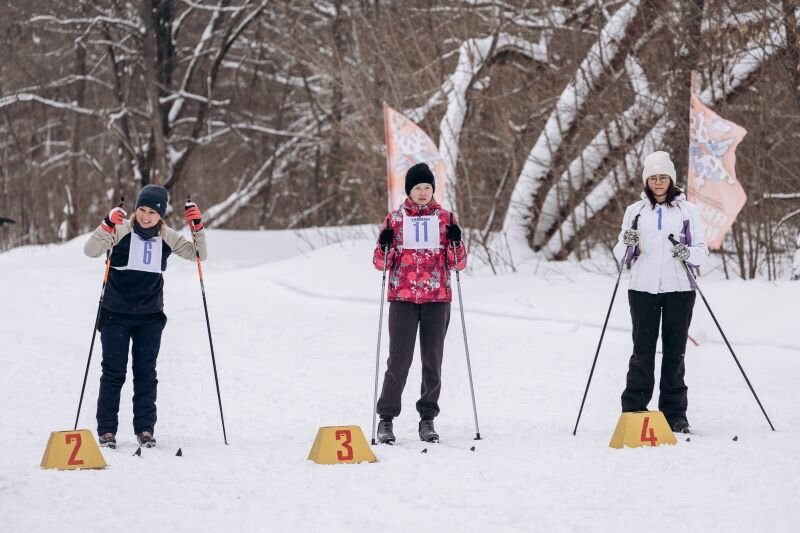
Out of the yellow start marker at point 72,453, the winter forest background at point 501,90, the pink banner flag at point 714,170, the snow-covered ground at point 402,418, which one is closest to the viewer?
the snow-covered ground at point 402,418

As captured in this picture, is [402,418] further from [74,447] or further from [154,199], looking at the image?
[74,447]

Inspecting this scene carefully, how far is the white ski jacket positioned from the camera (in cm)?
644

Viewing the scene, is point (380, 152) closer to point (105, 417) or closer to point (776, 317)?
point (776, 317)

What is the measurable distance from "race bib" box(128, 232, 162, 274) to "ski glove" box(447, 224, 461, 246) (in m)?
1.62

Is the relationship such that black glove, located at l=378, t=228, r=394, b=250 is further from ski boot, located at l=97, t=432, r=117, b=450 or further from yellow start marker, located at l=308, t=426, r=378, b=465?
ski boot, located at l=97, t=432, r=117, b=450

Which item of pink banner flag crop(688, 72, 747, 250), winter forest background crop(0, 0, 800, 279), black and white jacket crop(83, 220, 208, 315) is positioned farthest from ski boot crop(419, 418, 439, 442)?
winter forest background crop(0, 0, 800, 279)

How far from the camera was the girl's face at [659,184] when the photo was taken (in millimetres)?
6504

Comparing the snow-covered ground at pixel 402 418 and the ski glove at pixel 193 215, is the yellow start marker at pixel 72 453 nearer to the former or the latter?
the snow-covered ground at pixel 402 418

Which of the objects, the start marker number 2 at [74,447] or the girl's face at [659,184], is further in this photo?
the girl's face at [659,184]

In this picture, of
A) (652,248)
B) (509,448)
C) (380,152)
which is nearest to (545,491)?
(509,448)

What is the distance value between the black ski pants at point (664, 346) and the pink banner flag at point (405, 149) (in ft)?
26.4

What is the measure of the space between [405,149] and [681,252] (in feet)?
28.0

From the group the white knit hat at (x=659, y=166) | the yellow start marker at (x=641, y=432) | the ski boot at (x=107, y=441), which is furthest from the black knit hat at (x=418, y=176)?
the ski boot at (x=107, y=441)

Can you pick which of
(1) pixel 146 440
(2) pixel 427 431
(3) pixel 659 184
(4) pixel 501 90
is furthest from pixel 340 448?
(4) pixel 501 90
